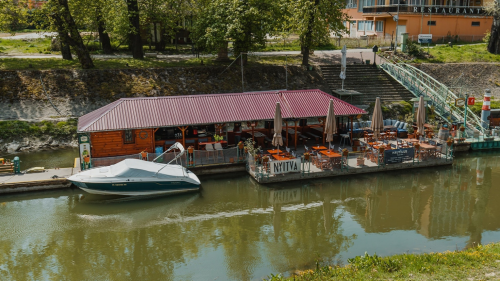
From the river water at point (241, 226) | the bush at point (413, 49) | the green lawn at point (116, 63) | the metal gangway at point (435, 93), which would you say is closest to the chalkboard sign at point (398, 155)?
the river water at point (241, 226)

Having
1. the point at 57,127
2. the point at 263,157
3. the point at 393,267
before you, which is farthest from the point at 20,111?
the point at 393,267

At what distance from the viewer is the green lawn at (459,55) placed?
139 feet

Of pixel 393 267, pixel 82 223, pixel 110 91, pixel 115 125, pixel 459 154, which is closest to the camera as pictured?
pixel 393 267

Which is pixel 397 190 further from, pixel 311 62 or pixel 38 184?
pixel 311 62

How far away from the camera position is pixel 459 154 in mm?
28266

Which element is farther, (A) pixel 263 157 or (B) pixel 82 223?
(A) pixel 263 157

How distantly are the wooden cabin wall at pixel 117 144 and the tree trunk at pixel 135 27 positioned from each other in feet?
48.1

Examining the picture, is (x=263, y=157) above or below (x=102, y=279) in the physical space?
above

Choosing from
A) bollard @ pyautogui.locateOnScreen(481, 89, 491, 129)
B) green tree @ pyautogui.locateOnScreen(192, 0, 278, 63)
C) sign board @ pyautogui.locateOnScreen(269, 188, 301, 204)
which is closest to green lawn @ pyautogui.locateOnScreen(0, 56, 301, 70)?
green tree @ pyautogui.locateOnScreen(192, 0, 278, 63)

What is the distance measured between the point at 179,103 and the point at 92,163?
572 centimetres

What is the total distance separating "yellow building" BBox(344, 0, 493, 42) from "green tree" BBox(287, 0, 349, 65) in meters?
11.9

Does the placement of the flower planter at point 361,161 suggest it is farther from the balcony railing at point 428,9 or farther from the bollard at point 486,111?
the balcony railing at point 428,9

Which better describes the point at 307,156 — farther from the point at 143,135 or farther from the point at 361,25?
the point at 361,25

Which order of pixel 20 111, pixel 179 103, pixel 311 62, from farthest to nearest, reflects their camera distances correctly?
pixel 311 62 < pixel 20 111 < pixel 179 103
